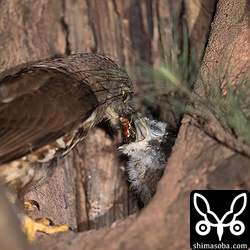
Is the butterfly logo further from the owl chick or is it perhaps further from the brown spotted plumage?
the owl chick

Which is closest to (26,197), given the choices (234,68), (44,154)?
(44,154)

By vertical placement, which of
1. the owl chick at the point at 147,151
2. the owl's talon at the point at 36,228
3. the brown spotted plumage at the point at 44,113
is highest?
the brown spotted plumage at the point at 44,113

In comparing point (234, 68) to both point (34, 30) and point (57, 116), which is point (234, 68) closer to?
point (57, 116)

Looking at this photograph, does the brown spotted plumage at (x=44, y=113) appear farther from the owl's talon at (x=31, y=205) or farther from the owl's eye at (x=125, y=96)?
the owl's talon at (x=31, y=205)

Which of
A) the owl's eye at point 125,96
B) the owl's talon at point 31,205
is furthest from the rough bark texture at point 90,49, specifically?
the owl's eye at point 125,96

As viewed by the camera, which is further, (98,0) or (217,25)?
(98,0)

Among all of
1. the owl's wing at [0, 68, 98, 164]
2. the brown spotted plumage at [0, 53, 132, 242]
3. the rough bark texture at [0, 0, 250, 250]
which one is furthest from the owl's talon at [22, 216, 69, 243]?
the owl's wing at [0, 68, 98, 164]
